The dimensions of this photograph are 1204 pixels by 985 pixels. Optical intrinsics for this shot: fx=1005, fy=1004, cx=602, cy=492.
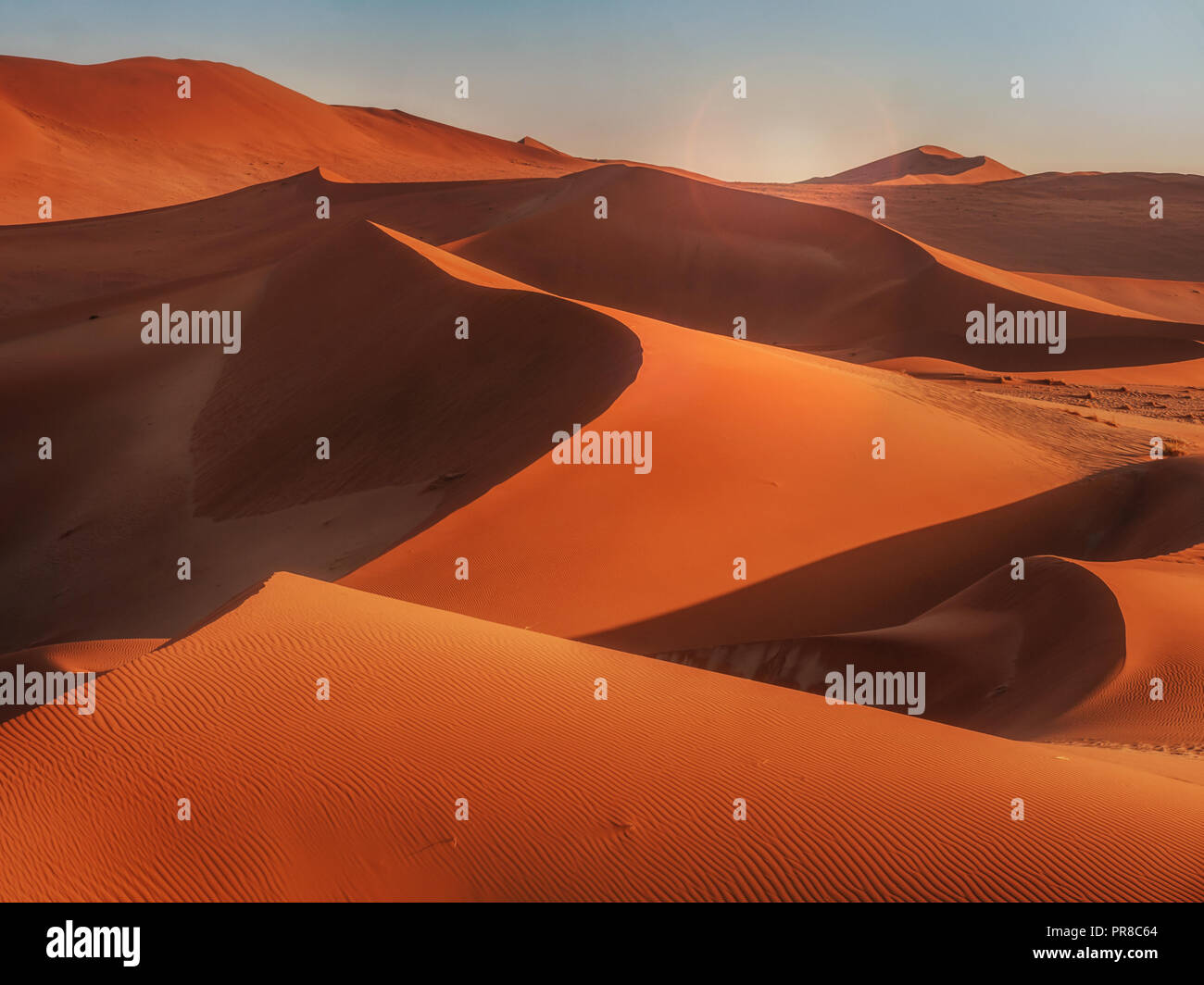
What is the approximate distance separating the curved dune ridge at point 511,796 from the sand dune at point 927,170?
6920 centimetres

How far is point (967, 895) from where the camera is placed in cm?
380

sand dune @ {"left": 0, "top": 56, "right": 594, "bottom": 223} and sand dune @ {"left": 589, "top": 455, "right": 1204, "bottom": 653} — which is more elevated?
sand dune @ {"left": 0, "top": 56, "right": 594, "bottom": 223}

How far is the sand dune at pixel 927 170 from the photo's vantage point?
75794 mm

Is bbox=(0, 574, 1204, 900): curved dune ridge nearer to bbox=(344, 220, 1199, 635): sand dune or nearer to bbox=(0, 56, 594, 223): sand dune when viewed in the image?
bbox=(344, 220, 1199, 635): sand dune

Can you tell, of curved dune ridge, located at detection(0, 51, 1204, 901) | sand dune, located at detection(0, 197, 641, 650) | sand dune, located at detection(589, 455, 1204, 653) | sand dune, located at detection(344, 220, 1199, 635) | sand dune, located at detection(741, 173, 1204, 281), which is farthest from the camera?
sand dune, located at detection(741, 173, 1204, 281)

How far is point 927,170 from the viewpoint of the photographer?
91.2 m

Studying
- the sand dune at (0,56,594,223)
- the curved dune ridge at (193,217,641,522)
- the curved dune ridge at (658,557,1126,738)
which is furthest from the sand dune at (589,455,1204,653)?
the sand dune at (0,56,594,223)

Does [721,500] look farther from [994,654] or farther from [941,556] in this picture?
[994,654]

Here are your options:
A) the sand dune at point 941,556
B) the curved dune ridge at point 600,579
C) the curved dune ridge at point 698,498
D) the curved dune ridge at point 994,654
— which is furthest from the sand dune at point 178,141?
the curved dune ridge at point 994,654

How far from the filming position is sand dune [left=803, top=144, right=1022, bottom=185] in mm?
75794

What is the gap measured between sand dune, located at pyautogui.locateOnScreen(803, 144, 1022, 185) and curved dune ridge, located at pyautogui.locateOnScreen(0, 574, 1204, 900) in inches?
2724

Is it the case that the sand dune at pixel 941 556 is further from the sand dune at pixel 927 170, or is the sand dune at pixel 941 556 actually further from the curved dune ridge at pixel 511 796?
the sand dune at pixel 927 170

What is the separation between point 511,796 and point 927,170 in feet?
318
